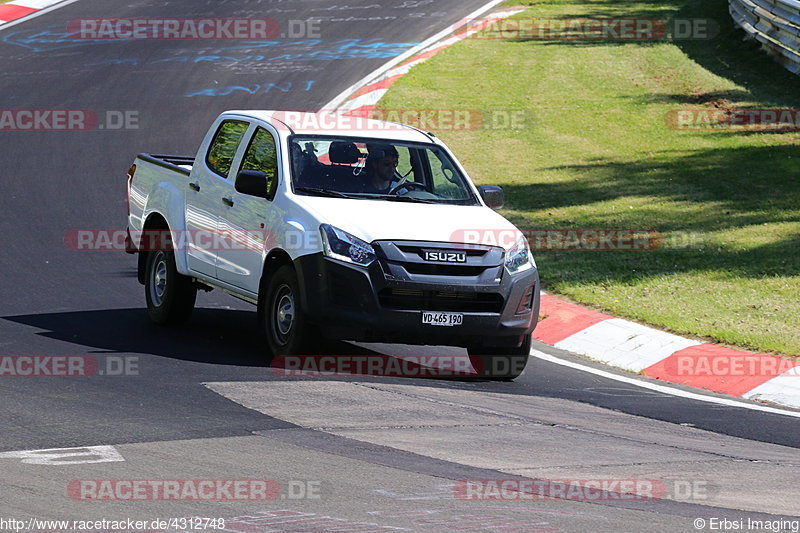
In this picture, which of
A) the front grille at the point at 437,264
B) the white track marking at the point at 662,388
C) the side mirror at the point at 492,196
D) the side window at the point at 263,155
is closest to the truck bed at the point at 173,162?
the side window at the point at 263,155

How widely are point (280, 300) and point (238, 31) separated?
67.3 feet

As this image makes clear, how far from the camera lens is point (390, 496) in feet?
22.4

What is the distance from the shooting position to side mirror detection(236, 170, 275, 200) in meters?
10.6

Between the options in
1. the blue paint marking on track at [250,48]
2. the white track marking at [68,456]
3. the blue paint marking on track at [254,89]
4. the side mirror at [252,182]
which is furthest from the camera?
the blue paint marking on track at [250,48]

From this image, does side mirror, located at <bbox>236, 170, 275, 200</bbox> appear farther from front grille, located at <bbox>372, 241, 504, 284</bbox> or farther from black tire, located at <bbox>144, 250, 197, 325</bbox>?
black tire, located at <bbox>144, 250, 197, 325</bbox>

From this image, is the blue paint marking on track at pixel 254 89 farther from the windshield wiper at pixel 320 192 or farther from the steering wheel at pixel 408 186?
the windshield wiper at pixel 320 192

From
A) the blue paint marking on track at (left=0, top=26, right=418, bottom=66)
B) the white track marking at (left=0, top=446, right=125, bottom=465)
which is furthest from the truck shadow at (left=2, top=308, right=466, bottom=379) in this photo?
the blue paint marking on track at (left=0, top=26, right=418, bottom=66)

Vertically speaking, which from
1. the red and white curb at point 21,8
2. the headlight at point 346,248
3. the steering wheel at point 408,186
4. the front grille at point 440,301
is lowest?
the front grille at point 440,301

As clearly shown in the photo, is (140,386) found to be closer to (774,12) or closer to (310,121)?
(310,121)

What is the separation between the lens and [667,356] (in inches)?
459

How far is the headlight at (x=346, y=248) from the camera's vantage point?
9.88 metres

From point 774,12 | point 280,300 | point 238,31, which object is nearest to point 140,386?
point 280,300

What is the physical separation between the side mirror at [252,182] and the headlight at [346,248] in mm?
925

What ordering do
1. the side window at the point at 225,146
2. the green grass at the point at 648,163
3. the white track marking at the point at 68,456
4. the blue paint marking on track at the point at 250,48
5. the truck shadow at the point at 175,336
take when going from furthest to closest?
the blue paint marking on track at the point at 250,48, the green grass at the point at 648,163, the side window at the point at 225,146, the truck shadow at the point at 175,336, the white track marking at the point at 68,456
